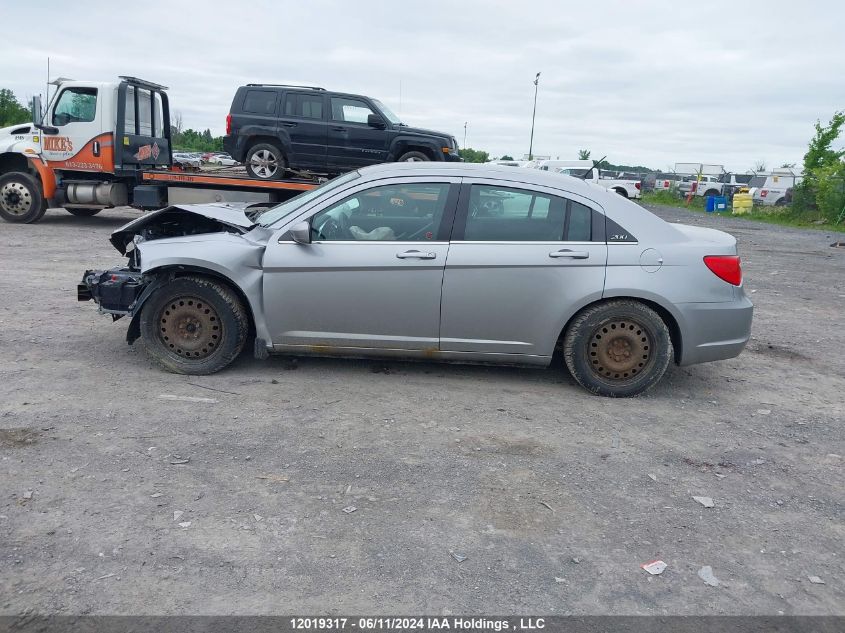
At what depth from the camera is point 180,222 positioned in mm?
6180

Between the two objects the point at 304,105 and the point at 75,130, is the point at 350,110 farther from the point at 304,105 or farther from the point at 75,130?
the point at 75,130

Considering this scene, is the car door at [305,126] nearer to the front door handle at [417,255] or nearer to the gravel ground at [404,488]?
the gravel ground at [404,488]

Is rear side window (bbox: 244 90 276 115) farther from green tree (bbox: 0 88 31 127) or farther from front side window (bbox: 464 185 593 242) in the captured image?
green tree (bbox: 0 88 31 127)

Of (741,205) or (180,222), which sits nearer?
(180,222)

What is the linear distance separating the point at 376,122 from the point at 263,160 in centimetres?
221

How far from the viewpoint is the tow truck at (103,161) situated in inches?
480

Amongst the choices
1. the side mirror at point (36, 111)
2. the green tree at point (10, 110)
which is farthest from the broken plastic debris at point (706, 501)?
the green tree at point (10, 110)

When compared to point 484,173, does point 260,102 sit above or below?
above

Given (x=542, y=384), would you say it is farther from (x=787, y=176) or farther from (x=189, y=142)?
(x=189, y=142)

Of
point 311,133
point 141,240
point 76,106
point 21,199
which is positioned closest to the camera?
point 141,240

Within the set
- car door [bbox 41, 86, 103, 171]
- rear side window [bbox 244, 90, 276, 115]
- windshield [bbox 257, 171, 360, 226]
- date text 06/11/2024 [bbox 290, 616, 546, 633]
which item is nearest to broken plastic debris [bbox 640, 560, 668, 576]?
date text 06/11/2024 [bbox 290, 616, 546, 633]

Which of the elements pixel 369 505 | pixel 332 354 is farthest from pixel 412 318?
pixel 369 505

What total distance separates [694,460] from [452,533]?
1791 millimetres

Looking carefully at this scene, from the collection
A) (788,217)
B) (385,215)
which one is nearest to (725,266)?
(385,215)
